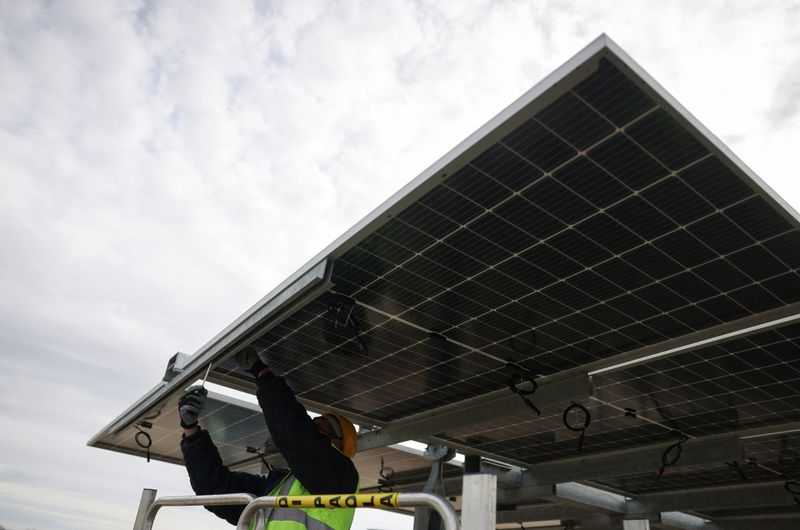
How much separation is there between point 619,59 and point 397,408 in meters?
9.83

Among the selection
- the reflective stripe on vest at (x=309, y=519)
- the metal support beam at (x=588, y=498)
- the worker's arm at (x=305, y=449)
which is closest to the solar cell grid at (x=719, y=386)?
the metal support beam at (x=588, y=498)

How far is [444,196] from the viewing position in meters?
7.20

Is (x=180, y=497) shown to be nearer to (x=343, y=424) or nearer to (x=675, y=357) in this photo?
(x=343, y=424)

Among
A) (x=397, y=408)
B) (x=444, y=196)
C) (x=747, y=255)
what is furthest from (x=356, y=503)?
(x=397, y=408)

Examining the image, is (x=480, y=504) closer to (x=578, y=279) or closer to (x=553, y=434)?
(x=578, y=279)

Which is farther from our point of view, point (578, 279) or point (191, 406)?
point (578, 279)

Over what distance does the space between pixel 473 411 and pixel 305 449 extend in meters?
7.24

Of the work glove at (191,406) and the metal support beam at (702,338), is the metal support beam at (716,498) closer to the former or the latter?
the metal support beam at (702,338)

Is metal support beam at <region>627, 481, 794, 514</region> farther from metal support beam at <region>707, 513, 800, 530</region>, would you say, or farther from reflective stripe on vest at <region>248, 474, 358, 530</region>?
reflective stripe on vest at <region>248, 474, 358, 530</region>

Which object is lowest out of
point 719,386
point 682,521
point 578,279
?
point 682,521

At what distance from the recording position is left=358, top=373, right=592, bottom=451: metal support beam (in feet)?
35.7

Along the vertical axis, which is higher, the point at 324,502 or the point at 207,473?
the point at 207,473

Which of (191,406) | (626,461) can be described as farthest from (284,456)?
(626,461)

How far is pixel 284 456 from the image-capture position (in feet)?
19.1
